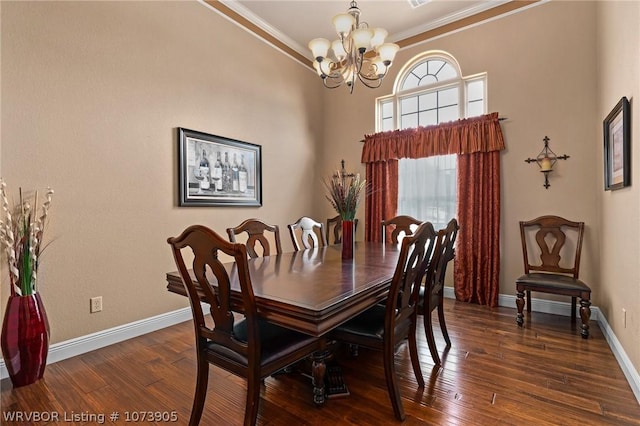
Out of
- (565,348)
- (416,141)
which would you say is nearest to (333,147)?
(416,141)

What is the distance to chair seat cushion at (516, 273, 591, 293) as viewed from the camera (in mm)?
2747

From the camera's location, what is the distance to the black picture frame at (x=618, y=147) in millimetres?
2102

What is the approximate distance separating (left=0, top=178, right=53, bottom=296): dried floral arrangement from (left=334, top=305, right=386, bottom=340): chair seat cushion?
2033mm

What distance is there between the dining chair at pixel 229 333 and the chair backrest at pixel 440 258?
0.96 metres

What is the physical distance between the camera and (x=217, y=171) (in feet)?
11.4

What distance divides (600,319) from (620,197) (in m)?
1.31

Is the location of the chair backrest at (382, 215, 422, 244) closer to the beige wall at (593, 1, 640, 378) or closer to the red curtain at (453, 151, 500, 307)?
the red curtain at (453, 151, 500, 307)

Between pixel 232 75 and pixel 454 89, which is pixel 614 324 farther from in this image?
pixel 232 75

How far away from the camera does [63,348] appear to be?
235 centimetres

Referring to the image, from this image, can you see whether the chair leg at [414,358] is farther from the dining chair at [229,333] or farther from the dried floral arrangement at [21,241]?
the dried floral arrangement at [21,241]

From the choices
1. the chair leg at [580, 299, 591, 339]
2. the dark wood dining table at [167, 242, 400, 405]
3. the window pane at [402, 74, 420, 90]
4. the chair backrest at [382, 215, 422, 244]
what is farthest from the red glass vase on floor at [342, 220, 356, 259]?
the window pane at [402, 74, 420, 90]

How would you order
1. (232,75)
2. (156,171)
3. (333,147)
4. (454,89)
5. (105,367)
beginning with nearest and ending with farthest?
(105,367), (156,171), (232,75), (454,89), (333,147)

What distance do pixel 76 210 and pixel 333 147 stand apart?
3.45 metres

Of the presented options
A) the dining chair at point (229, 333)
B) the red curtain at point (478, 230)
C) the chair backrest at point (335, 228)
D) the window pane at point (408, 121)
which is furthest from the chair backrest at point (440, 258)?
the window pane at point (408, 121)
